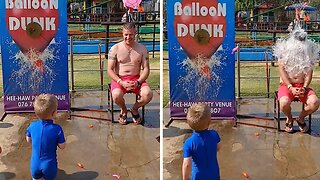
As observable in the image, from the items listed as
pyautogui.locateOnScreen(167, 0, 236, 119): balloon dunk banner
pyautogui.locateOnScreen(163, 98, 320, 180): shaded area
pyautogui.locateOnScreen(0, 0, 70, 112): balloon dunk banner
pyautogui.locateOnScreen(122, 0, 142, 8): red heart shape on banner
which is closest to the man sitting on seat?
pyautogui.locateOnScreen(163, 98, 320, 180): shaded area

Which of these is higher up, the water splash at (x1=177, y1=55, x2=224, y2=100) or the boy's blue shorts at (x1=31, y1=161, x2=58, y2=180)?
the water splash at (x1=177, y1=55, x2=224, y2=100)

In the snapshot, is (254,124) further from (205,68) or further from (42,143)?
(42,143)

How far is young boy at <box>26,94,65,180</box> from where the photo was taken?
10.8 ft

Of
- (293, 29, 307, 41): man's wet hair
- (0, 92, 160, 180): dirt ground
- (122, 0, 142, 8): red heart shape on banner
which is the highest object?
(122, 0, 142, 8): red heart shape on banner

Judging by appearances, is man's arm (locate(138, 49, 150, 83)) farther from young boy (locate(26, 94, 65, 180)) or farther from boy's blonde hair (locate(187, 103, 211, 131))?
boy's blonde hair (locate(187, 103, 211, 131))

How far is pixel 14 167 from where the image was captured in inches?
163

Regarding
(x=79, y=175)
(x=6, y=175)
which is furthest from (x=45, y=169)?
(x=6, y=175)

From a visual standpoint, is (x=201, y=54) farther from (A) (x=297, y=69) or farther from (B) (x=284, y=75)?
(A) (x=297, y=69)

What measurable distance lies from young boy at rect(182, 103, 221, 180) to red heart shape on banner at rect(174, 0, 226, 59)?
2.31 m

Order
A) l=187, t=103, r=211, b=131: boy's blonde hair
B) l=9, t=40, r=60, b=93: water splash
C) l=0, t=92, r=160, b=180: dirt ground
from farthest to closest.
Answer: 1. l=9, t=40, r=60, b=93: water splash
2. l=0, t=92, r=160, b=180: dirt ground
3. l=187, t=103, r=211, b=131: boy's blonde hair

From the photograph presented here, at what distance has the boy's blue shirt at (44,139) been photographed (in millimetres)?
3303

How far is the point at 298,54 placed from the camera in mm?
5113

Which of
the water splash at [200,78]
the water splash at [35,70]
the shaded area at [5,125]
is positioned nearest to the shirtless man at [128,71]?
the water splash at [200,78]

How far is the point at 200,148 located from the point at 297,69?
8.55 feet
